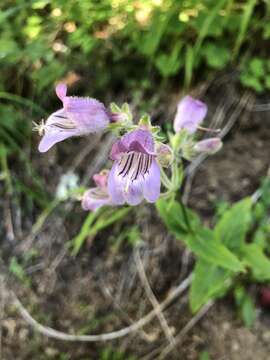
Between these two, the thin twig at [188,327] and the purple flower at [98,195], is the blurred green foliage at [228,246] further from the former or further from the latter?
the purple flower at [98,195]

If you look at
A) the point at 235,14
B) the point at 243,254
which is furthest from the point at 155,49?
the point at 243,254

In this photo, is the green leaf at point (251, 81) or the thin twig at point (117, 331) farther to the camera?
the green leaf at point (251, 81)

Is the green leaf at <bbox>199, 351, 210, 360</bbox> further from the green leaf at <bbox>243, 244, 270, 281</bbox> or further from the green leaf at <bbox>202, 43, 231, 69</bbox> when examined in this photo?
the green leaf at <bbox>202, 43, 231, 69</bbox>

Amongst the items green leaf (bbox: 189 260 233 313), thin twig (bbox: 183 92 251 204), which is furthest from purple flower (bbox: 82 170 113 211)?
thin twig (bbox: 183 92 251 204)

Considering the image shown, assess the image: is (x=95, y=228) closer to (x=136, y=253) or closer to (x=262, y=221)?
(x=136, y=253)

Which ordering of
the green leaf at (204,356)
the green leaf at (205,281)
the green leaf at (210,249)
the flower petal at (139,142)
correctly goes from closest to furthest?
the flower petal at (139,142), the green leaf at (210,249), the green leaf at (205,281), the green leaf at (204,356)

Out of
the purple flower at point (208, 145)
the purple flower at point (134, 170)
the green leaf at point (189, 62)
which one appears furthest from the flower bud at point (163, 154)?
the green leaf at point (189, 62)
